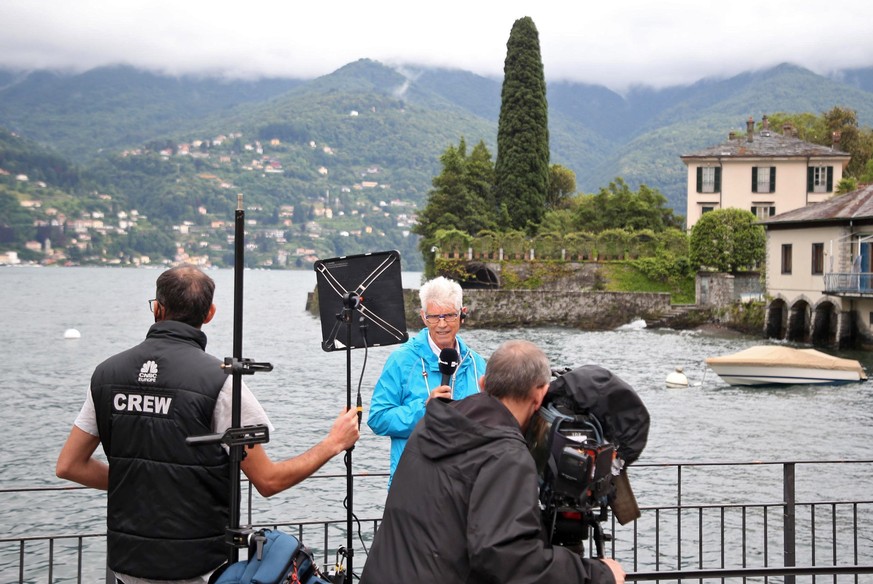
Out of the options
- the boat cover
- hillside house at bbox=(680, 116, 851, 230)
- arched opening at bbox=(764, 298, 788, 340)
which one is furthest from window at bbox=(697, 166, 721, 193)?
the boat cover

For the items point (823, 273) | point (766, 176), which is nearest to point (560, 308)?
point (823, 273)

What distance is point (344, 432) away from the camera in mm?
4129

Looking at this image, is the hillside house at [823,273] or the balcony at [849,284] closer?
the balcony at [849,284]

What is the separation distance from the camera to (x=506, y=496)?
3.10 meters

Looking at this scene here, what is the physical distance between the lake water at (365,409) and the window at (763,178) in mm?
19163

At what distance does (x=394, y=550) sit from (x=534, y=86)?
65214mm

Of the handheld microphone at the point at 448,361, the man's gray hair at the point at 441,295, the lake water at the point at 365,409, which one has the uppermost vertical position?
the man's gray hair at the point at 441,295

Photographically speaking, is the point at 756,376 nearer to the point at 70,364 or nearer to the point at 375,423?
the point at 70,364

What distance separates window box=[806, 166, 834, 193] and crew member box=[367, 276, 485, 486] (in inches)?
2745

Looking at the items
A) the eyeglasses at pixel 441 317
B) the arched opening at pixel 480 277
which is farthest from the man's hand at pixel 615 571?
the arched opening at pixel 480 277

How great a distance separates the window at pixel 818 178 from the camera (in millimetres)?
70188

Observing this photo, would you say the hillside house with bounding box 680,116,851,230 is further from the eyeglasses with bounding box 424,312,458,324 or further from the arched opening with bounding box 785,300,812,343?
the eyeglasses with bounding box 424,312,458,324

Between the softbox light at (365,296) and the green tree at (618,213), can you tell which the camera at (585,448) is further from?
the green tree at (618,213)

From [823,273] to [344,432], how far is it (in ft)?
155
